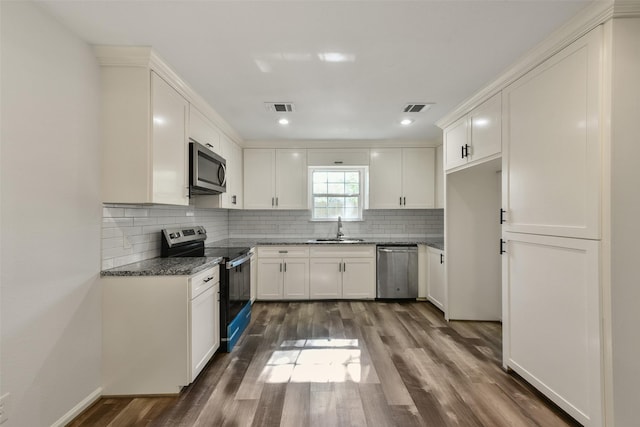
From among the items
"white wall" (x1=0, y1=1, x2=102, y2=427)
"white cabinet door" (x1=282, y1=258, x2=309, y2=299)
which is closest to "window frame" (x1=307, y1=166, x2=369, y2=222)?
"white cabinet door" (x1=282, y1=258, x2=309, y2=299)

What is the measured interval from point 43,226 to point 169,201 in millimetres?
756

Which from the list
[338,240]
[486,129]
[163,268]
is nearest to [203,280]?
[163,268]

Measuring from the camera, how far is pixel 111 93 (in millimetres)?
1955

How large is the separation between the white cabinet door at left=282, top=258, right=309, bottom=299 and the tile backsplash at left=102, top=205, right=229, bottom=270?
156cm

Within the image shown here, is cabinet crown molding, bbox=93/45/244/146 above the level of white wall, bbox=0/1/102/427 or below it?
above

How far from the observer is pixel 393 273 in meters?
4.12

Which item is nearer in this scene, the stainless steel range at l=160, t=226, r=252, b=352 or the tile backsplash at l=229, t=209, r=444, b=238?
the stainless steel range at l=160, t=226, r=252, b=352

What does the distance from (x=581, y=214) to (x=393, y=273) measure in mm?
2695

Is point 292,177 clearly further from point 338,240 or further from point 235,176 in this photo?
point 338,240

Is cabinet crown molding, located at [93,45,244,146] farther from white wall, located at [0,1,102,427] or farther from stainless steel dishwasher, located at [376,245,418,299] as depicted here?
stainless steel dishwasher, located at [376,245,418,299]

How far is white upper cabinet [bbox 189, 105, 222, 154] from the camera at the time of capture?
103 inches

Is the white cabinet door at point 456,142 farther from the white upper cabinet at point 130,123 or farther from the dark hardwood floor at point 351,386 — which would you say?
the white upper cabinet at point 130,123

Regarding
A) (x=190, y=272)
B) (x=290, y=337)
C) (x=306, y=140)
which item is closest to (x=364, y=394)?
(x=290, y=337)

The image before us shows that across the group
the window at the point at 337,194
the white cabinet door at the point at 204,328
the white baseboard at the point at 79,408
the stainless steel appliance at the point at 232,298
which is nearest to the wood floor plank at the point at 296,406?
the white cabinet door at the point at 204,328
